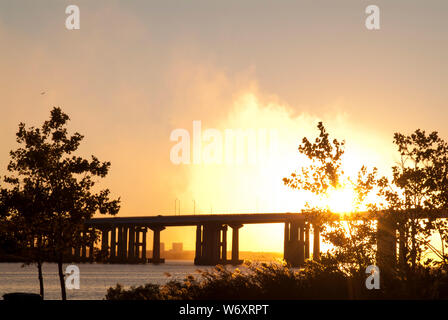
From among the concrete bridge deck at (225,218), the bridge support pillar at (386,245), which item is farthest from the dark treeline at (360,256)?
the concrete bridge deck at (225,218)

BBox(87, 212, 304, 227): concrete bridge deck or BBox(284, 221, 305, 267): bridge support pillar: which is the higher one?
BBox(87, 212, 304, 227): concrete bridge deck

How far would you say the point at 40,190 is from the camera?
35812 millimetres

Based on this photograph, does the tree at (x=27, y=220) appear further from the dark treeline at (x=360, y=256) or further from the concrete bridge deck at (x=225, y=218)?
the concrete bridge deck at (x=225, y=218)

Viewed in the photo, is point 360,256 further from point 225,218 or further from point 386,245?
point 225,218

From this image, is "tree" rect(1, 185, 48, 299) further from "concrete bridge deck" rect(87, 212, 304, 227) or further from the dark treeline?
"concrete bridge deck" rect(87, 212, 304, 227)

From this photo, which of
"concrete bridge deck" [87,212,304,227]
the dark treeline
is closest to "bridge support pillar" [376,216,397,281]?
the dark treeline

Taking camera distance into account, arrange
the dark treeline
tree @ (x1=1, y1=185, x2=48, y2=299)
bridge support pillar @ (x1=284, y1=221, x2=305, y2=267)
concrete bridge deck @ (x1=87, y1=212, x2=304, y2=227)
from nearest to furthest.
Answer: the dark treeline, tree @ (x1=1, y1=185, x2=48, y2=299), bridge support pillar @ (x1=284, y1=221, x2=305, y2=267), concrete bridge deck @ (x1=87, y1=212, x2=304, y2=227)

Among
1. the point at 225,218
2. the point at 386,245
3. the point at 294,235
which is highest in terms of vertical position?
the point at 225,218

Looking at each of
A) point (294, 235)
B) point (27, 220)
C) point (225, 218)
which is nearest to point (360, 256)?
point (27, 220)

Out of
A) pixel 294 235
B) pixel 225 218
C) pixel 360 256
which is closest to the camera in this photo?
pixel 360 256

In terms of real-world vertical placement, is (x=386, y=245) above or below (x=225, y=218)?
below
